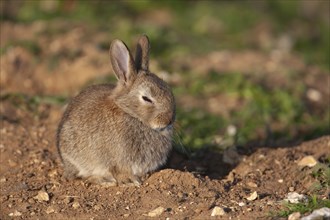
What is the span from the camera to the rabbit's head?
5383 millimetres

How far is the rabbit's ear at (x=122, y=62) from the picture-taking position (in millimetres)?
5449

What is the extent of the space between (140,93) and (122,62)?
31 centimetres

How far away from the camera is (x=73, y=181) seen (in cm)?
559

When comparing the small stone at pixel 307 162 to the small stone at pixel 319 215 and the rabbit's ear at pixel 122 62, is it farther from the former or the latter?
the rabbit's ear at pixel 122 62

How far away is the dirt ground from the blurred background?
300 millimetres

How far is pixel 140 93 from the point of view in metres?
5.47

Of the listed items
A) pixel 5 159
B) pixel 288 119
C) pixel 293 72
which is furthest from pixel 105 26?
pixel 5 159

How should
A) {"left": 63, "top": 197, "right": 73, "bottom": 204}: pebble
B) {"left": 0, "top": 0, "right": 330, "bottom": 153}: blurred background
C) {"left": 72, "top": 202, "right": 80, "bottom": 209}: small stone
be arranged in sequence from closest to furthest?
{"left": 72, "top": 202, "right": 80, "bottom": 209}: small stone
{"left": 63, "top": 197, "right": 73, "bottom": 204}: pebble
{"left": 0, "top": 0, "right": 330, "bottom": 153}: blurred background

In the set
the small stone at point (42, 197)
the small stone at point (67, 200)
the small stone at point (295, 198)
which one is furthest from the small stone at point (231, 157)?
the small stone at point (42, 197)

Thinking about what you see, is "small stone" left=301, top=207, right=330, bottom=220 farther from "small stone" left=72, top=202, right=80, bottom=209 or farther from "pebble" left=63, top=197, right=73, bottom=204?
"pebble" left=63, top=197, right=73, bottom=204

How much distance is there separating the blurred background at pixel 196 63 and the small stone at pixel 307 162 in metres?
0.88

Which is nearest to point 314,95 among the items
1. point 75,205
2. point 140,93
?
point 140,93

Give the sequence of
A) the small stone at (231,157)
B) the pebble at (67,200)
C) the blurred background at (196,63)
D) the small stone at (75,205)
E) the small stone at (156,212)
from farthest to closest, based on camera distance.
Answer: the blurred background at (196,63) → the small stone at (231,157) → the pebble at (67,200) → the small stone at (75,205) → the small stone at (156,212)

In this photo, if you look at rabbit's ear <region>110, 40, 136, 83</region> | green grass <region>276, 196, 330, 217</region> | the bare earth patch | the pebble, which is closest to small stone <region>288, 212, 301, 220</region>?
green grass <region>276, 196, 330, 217</region>
